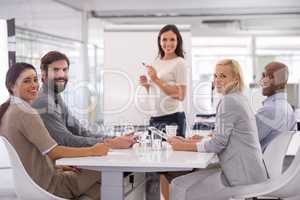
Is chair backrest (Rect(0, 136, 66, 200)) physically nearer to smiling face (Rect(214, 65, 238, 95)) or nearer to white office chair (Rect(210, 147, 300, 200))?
white office chair (Rect(210, 147, 300, 200))

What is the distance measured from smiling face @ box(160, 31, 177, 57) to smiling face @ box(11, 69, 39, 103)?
4.41 ft

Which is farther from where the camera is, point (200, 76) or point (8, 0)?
Result: point (200, 76)

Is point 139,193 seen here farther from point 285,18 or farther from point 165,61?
point 285,18

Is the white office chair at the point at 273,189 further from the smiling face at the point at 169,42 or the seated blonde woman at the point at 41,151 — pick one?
the smiling face at the point at 169,42

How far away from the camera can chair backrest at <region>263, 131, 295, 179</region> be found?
2850mm

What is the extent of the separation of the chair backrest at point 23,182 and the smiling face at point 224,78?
3.46 feet

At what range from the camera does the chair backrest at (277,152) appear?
112 inches

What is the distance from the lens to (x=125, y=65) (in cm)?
672

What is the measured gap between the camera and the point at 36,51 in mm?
6602

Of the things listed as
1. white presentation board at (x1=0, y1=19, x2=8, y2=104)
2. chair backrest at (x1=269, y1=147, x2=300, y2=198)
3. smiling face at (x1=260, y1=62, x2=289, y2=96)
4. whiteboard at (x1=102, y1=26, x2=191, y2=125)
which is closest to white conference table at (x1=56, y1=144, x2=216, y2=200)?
chair backrest at (x1=269, y1=147, x2=300, y2=198)

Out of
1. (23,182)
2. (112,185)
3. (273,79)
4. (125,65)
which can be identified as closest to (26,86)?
(23,182)

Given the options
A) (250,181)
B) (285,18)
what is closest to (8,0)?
(250,181)

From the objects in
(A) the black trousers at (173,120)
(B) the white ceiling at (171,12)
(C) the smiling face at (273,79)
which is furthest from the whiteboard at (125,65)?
(C) the smiling face at (273,79)

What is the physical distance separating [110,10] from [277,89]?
5.73 meters
